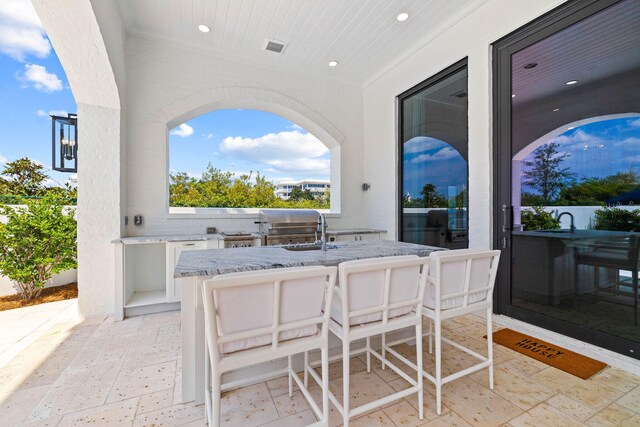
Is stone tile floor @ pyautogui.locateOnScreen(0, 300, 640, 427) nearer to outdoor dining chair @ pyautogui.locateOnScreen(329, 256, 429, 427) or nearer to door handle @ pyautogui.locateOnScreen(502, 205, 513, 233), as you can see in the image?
outdoor dining chair @ pyautogui.locateOnScreen(329, 256, 429, 427)

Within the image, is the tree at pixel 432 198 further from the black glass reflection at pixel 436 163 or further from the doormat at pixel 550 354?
the doormat at pixel 550 354

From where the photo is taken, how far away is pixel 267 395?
1760 mm

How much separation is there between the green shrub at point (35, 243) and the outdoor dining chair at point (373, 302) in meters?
4.02

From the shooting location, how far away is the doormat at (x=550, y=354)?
2004 millimetres

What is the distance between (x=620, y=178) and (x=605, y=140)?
0.33m

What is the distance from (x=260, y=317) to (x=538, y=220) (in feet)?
9.23

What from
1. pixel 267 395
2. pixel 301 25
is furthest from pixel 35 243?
pixel 301 25

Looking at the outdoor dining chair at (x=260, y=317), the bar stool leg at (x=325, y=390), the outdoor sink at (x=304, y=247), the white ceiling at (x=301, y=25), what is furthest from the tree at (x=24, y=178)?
the bar stool leg at (x=325, y=390)

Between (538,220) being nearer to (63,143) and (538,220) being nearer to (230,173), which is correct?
(230,173)

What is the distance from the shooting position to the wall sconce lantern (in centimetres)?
372

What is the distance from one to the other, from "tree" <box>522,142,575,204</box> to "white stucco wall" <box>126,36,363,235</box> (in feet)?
9.26

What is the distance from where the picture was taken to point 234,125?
6.51 m

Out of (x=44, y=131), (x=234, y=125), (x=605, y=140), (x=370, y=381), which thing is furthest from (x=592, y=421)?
(x=44, y=131)

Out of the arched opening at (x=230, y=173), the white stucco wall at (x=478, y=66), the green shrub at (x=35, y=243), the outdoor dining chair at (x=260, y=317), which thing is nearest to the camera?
the outdoor dining chair at (x=260, y=317)
